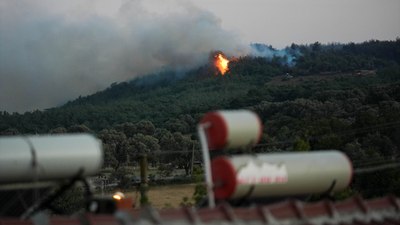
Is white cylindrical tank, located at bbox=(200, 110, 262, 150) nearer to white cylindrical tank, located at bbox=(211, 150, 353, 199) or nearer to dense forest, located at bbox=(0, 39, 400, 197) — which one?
white cylindrical tank, located at bbox=(211, 150, 353, 199)

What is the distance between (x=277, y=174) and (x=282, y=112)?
277ft

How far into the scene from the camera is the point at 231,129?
9.52 metres

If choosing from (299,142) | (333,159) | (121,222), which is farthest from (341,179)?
(299,142)

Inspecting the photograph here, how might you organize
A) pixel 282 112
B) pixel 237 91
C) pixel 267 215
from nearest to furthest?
pixel 267 215 < pixel 282 112 < pixel 237 91

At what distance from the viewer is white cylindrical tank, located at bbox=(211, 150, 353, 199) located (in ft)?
30.4

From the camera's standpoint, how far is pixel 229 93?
6693 inches

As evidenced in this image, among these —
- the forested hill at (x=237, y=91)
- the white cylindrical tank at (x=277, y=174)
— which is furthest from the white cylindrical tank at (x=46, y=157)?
the forested hill at (x=237, y=91)

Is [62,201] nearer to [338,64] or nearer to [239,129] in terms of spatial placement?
[239,129]

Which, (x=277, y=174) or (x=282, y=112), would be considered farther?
(x=282, y=112)

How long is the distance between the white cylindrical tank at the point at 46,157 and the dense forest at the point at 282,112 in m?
17.6

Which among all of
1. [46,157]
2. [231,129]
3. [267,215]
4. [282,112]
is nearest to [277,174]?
[231,129]

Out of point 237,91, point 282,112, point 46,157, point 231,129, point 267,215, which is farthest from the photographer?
point 237,91

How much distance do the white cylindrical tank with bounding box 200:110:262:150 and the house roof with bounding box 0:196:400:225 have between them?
1.21 meters

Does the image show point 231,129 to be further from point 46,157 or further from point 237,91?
point 237,91
